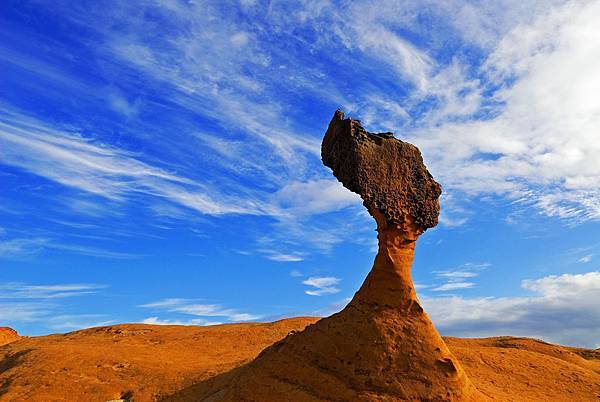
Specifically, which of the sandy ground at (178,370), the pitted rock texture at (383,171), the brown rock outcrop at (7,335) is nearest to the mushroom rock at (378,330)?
the pitted rock texture at (383,171)

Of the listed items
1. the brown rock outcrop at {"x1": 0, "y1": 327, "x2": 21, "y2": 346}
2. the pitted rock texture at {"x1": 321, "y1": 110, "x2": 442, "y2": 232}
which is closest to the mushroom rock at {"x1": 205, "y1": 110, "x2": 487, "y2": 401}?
the pitted rock texture at {"x1": 321, "y1": 110, "x2": 442, "y2": 232}

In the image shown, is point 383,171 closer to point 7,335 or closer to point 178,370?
point 178,370

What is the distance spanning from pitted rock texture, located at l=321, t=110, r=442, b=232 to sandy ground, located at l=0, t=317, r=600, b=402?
6.25 meters

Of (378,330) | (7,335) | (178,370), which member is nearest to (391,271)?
(378,330)

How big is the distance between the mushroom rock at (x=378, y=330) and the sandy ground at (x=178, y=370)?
144 inches

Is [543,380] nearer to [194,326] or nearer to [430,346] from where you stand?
[430,346]

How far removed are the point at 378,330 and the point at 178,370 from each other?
8653mm

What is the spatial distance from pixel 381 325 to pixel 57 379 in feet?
38.6

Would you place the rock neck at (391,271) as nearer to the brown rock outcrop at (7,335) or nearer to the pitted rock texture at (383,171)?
the pitted rock texture at (383,171)

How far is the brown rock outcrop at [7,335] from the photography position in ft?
113

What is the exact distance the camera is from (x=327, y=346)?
1130cm

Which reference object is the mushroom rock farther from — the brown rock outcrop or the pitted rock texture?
the brown rock outcrop

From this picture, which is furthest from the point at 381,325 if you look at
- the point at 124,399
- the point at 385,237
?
the point at 124,399

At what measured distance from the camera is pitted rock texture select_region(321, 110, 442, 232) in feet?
36.7
